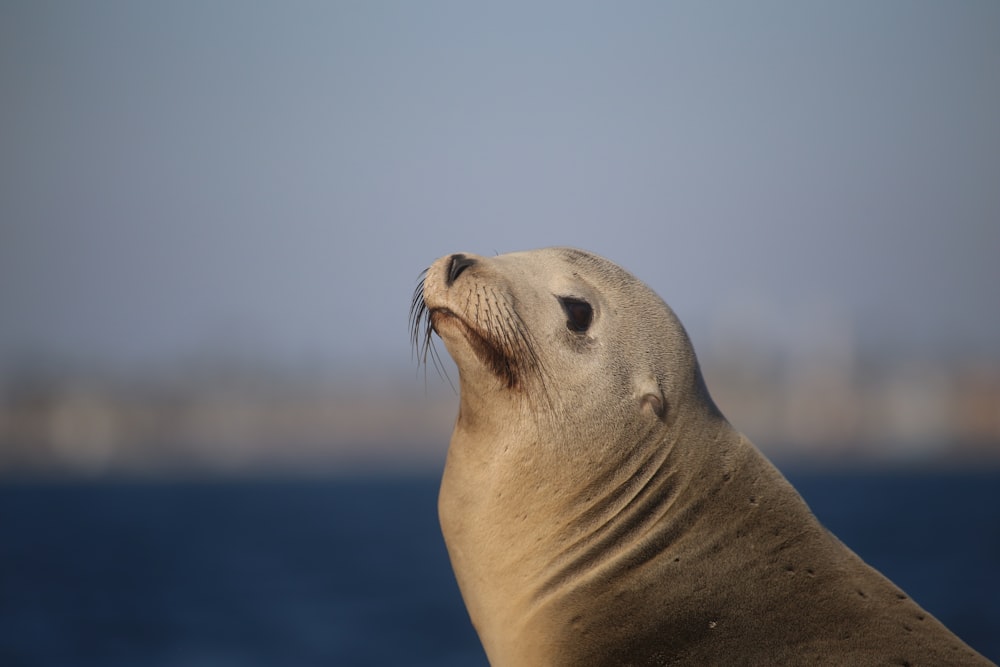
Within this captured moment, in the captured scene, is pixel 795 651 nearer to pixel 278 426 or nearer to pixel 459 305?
pixel 459 305

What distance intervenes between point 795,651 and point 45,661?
23.9 meters

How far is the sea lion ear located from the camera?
16.1ft

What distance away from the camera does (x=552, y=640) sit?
4.67 m

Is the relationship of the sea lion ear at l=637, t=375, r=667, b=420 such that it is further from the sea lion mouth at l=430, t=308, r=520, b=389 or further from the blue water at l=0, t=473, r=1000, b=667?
the blue water at l=0, t=473, r=1000, b=667

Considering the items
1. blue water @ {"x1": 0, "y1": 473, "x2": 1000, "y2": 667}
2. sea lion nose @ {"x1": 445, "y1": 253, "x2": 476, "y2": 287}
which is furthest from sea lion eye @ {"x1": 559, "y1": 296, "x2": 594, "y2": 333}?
blue water @ {"x1": 0, "y1": 473, "x2": 1000, "y2": 667}

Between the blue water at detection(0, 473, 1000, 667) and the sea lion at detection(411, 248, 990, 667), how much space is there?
60.6 feet

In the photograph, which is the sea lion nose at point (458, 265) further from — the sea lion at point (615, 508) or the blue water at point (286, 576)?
the blue water at point (286, 576)

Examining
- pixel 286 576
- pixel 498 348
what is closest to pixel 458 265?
pixel 498 348

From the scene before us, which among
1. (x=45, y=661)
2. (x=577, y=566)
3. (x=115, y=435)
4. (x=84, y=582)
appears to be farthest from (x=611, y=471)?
(x=115, y=435)

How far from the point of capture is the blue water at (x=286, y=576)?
2725cm

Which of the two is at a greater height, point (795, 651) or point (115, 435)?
point (795, 651)

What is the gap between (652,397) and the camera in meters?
4.93

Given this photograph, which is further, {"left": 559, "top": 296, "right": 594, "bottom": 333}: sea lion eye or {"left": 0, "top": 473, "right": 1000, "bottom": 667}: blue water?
{"left": 0, "top": 473, "right": 1000, "bottom": 667}: blue water

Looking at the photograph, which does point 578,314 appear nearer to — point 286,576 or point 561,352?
point 561,352
